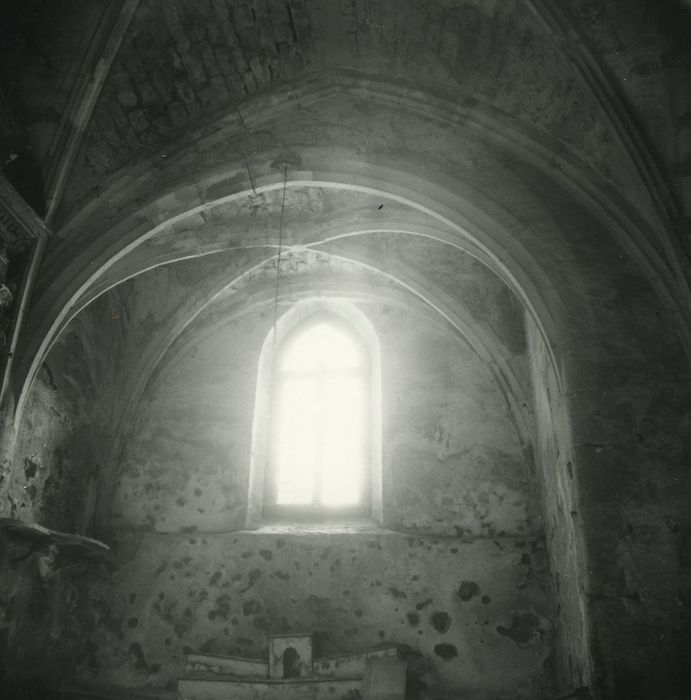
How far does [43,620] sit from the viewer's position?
559cm

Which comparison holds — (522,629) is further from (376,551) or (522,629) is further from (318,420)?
(318,420)

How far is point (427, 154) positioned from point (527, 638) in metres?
4.48

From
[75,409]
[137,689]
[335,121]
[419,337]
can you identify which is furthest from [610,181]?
[137,689]

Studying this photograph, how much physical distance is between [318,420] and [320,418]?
0.04 m

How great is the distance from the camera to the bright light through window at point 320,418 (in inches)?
269

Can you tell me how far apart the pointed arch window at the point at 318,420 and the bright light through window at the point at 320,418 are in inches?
0.5

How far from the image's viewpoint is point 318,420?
717 cm

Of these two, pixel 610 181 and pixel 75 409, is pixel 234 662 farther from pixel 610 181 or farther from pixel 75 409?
pixel 610 181

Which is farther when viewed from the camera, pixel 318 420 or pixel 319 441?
pixel 318 420

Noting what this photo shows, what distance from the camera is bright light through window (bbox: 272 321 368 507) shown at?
682cm

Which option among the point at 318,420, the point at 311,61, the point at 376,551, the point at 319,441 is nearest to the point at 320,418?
the point at 318,420

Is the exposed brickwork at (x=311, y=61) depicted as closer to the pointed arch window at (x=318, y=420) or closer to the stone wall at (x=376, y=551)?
the stone wall at (x=376, y=551)

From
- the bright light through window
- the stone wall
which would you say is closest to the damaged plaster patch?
the stone wall

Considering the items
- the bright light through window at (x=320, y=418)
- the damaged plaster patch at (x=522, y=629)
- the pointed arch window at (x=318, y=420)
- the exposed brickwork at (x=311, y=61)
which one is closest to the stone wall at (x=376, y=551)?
the damaged plaster patch at (x=522, y=629)
